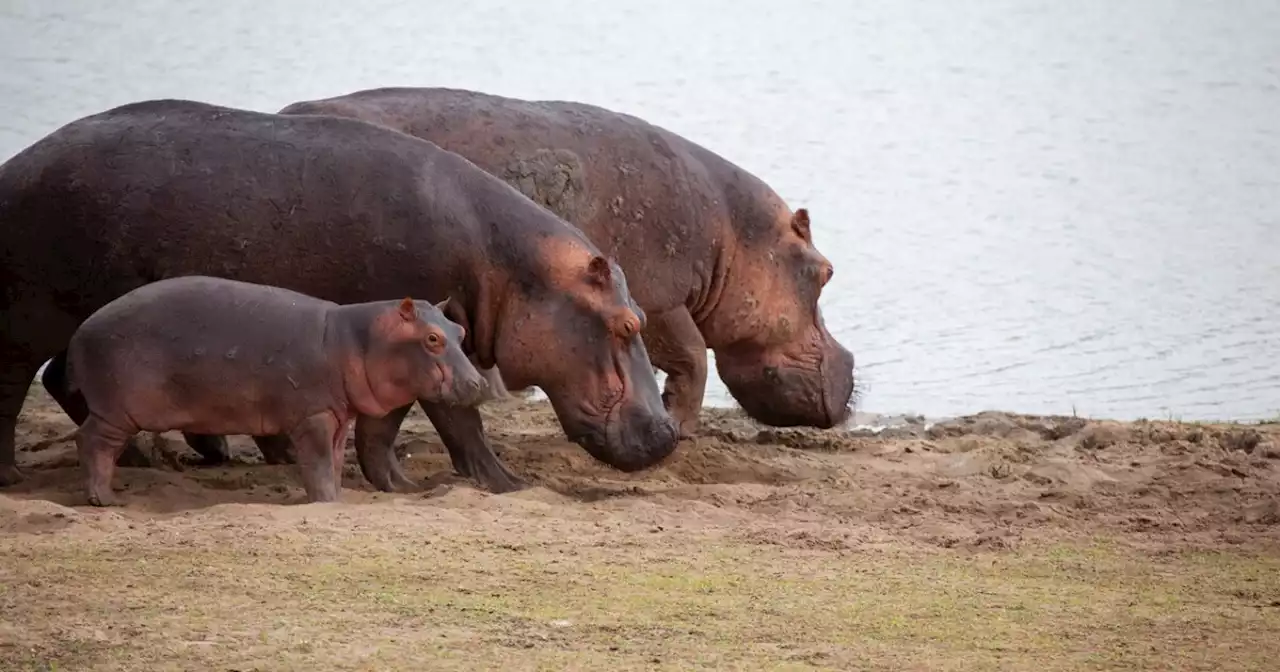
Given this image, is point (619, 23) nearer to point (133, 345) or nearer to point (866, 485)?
point (866, 485)

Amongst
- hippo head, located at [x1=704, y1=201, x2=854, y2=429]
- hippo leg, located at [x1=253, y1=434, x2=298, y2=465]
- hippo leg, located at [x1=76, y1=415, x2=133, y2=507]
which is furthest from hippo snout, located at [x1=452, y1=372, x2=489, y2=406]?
hippo head, located at [x1=704, y1=201, x2=854, y2=429]

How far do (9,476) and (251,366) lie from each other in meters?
1.26

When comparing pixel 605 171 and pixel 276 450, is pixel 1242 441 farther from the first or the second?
pixel 276 450

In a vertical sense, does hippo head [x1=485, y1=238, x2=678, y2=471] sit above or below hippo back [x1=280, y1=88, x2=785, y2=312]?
below

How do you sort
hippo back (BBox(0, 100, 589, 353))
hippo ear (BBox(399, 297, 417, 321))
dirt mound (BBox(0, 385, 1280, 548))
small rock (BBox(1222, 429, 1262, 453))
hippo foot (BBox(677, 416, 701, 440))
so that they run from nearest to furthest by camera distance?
hippo ear (BBox(399, 297, 417, 321)) → dirt mound (BBox(0, 385, 1280, 548)) → hippo back (BBox(0, 100, 589, 353)) → small rock (BBox(1222, 429, 1262, 453)) → hippo foot (BBox(677, 416, 701, 440))

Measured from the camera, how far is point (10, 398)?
6344 mm

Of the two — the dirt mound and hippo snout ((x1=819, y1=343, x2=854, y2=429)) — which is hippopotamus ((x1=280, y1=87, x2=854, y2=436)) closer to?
hippo snout ((x1=819, y1=343, x2=854, y2=429))

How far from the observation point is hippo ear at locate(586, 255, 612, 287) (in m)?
6.09

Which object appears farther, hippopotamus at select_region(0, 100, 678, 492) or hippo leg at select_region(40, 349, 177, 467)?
hippo leg at select_region(40, 349, 177, 467)

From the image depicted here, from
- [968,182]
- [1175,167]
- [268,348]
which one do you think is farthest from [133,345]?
[1175,167]

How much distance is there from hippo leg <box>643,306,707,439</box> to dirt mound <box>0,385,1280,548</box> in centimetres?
20

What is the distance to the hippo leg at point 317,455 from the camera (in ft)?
18.1

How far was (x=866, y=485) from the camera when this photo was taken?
269 inches

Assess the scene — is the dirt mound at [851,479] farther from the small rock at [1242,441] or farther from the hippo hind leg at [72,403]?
the hippo hind leg at [72,403]
